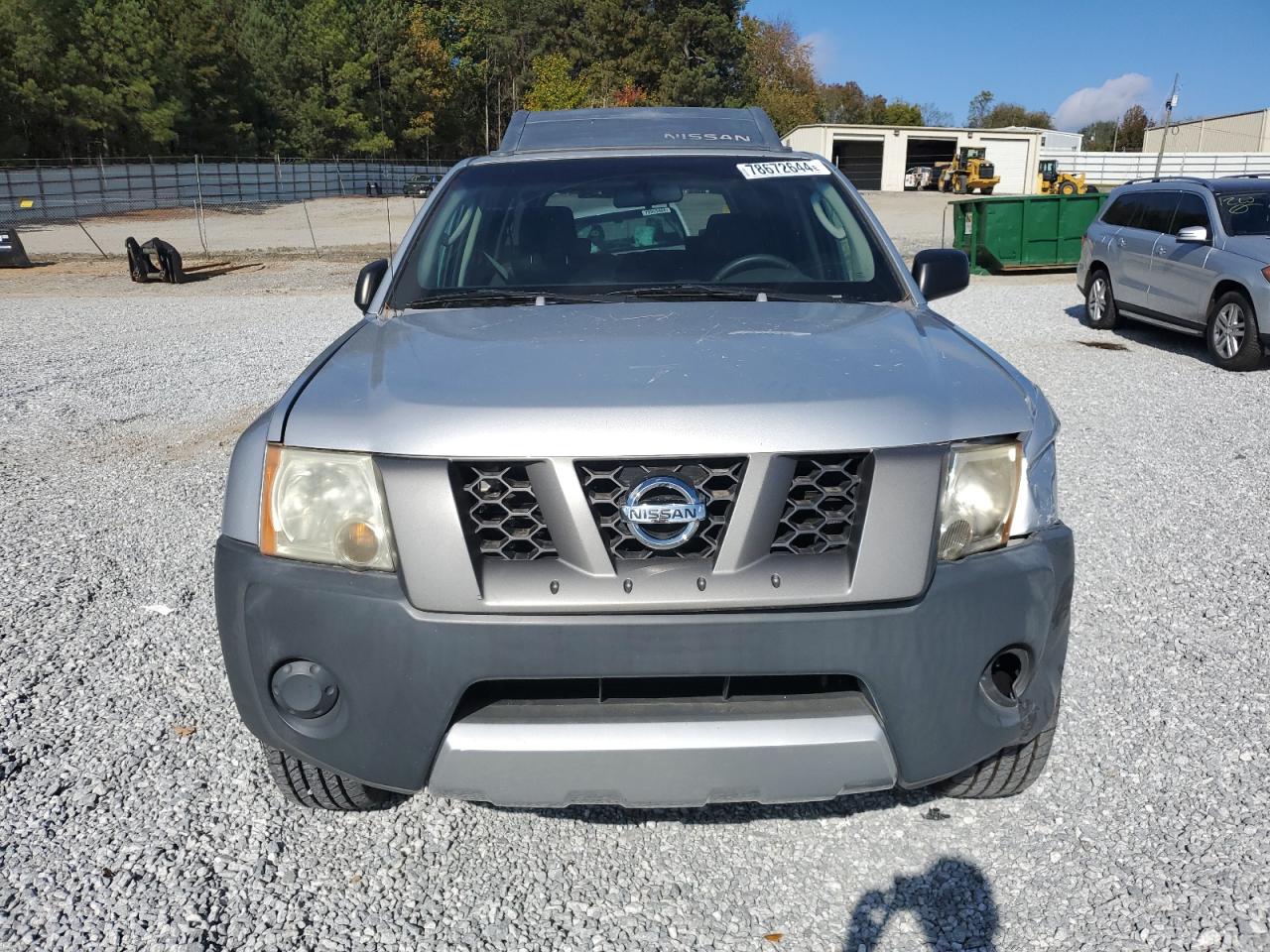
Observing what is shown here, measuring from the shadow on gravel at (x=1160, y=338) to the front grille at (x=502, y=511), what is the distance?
1016 cm

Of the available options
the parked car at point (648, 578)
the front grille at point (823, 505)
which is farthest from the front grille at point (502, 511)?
the front grille at point (823, 505)

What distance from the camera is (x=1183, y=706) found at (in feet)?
11.3

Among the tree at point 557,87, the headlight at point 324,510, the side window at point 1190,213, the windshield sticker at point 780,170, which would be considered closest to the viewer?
the headlight at point 324,510

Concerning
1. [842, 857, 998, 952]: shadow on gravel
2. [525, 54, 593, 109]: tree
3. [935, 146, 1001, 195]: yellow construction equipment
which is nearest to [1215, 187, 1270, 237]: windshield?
[842, 857, 998, 952]: shadow on gravel

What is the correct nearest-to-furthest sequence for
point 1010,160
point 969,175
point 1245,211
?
point 1245,211
point 969,175
point 1010,160

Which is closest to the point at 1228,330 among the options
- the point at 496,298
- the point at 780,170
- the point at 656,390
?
the point at 780,170

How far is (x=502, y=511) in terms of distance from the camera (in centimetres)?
219

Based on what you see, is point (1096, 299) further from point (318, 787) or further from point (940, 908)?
point (318, 787)

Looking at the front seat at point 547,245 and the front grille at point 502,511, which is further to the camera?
the front seat at point 547,245

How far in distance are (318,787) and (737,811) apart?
3.65ft

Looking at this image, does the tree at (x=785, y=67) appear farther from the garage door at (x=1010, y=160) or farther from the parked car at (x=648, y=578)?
the parked car at (x=648, y=578)

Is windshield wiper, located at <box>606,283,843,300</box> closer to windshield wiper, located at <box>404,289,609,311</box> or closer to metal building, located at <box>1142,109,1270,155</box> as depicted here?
windshield wiper, located at <box>404,289,609,311</box>

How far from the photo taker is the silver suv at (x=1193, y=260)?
9805 mm

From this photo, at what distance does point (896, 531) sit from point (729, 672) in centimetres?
45
